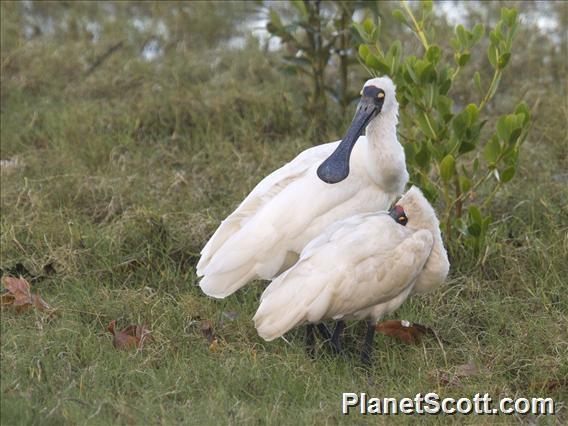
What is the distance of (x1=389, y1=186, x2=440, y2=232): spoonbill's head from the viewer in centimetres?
540

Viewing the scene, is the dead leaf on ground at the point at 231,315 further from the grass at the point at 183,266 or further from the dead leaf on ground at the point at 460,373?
the dead leaf on ground at the point at 460,373

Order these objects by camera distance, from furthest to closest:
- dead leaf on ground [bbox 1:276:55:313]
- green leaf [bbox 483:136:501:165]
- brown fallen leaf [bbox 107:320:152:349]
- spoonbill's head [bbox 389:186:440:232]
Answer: green leaf [bbox 483:136:501:165]
dead leaf on ground [bbox 1:276:55:313]
spoonbill's head [bbox 389:186:440:232]
brown fallen leaf [bbox 107:320:152:349]

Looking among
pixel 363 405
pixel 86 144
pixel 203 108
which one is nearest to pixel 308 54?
pixel 203 108

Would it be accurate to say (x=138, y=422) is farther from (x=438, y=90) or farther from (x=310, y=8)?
(x=310, y=8)

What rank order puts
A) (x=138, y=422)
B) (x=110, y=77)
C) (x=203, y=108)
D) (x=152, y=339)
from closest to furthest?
(x=138, y=422) < (x=152, y=339) < (x=203, y=108) < (x=110, y=77)

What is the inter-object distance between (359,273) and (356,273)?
0.01m

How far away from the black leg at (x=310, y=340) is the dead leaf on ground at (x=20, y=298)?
3.86 feet

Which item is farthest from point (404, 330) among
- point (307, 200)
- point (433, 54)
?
point (433, 54)

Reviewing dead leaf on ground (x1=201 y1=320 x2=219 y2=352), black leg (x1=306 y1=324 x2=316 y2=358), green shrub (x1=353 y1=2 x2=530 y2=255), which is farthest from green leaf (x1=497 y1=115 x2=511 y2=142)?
dead leaf on ground (x1=201 y1=320 x2=219 y2=352)

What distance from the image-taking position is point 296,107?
839cm

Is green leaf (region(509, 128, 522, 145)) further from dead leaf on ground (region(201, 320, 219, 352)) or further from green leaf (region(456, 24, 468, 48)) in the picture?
dead leaf on ground (region(201, 320, 219, 352))

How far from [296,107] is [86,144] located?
4.89 ft

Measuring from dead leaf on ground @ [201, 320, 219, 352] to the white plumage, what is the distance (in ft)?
1.07

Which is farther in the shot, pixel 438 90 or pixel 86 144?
pixel 86 144
